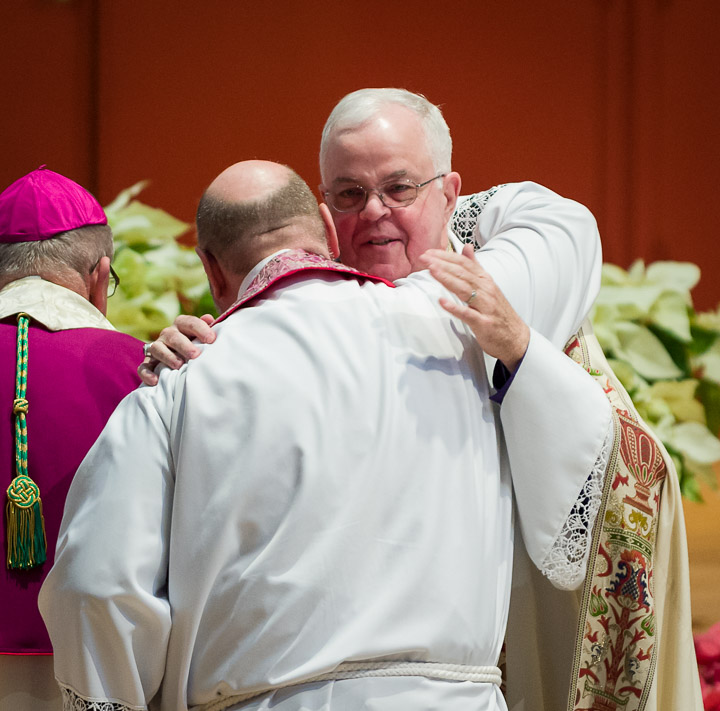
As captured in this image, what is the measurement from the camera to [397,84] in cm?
390

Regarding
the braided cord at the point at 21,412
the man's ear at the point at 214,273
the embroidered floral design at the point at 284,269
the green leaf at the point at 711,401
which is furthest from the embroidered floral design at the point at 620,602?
the green leaf at the point at 711,401

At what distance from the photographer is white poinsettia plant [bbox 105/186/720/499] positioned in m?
3.60

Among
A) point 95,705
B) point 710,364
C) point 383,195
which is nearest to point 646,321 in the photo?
point 710,364

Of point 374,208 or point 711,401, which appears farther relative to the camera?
point 711,401

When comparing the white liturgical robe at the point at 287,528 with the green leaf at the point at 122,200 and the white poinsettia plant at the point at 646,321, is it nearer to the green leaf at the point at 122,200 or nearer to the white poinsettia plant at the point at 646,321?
the white poinsettia plant at the point at 646,321

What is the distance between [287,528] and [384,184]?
0.99 metres

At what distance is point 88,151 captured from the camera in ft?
12.3

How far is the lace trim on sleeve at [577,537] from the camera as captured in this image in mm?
1874

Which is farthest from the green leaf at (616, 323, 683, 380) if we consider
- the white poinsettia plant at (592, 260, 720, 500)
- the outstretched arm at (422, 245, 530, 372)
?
the outstretched arm at (422, 245, 530, 372)

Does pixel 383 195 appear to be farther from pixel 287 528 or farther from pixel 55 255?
pixel 287 528

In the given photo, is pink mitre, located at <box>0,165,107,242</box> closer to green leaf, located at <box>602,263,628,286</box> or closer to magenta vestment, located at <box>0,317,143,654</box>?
magenta vestment, located at <box>0,317,143,654</box>

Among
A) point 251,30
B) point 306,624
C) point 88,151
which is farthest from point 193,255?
point 306,624

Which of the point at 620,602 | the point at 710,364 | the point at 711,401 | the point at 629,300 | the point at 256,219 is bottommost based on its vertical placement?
the point at 711,401

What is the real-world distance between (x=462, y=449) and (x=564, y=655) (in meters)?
0.73
